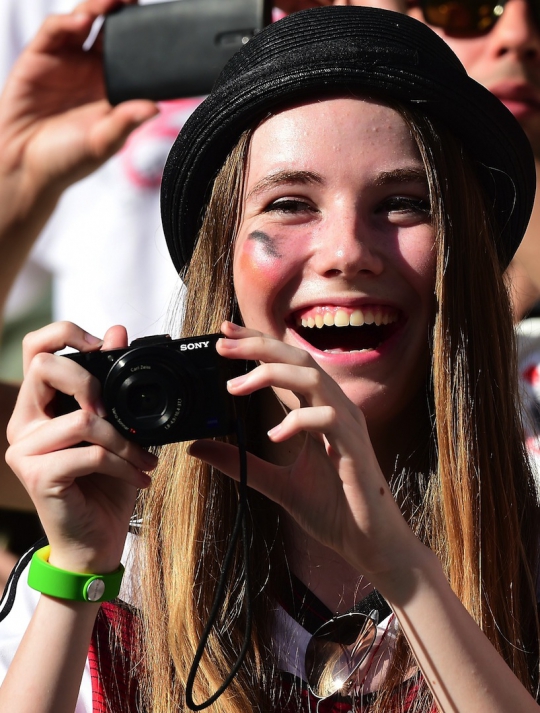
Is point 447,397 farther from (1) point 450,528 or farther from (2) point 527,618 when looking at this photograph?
(2) point 527,618

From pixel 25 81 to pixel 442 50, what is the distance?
54.4 inches

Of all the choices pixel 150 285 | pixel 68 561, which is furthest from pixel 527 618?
pixel 150 285

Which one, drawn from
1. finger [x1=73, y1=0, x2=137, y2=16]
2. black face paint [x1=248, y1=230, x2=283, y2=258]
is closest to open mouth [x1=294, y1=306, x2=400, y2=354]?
black face paint [x1=248, y1=230, x2=283, y2=258]

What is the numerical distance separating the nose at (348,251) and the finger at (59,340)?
15.2 inches

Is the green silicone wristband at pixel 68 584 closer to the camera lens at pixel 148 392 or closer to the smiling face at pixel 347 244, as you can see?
the camera lens at pixel 148 392

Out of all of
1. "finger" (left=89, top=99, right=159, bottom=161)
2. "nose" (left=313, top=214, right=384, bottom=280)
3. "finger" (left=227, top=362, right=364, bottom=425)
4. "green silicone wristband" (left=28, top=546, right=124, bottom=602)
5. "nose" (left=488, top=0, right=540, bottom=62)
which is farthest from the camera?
"finger" (left=89, top=99, right=159, bottom=161)

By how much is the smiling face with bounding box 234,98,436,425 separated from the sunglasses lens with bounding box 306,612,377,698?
0.34 metres

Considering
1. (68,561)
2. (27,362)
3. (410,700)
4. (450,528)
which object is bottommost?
(410,700)

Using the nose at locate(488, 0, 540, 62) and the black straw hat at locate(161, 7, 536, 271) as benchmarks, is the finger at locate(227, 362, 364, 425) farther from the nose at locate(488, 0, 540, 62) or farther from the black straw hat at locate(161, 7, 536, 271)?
the nose at locate(488, 0, 540, 62)

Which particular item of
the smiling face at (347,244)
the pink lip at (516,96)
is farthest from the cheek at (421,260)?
the pink lip at (516,96)

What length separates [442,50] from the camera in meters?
1.51

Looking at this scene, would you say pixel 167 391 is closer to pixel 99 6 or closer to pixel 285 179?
pixel 285 179

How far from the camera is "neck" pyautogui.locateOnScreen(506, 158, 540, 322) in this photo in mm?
2061

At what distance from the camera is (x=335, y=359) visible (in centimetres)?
136
